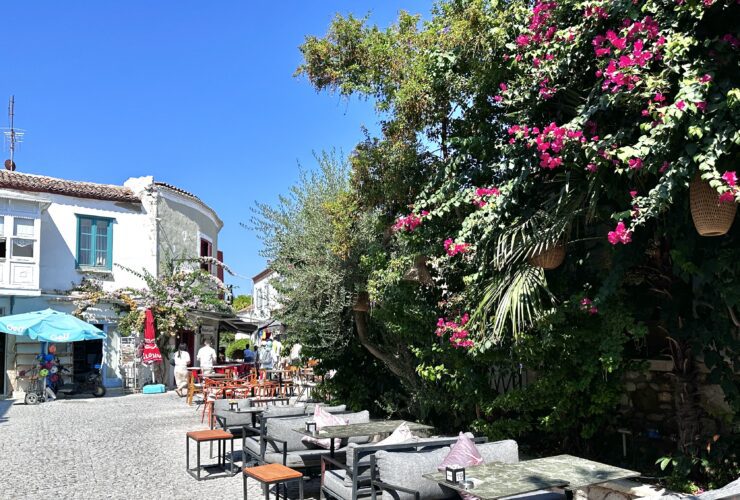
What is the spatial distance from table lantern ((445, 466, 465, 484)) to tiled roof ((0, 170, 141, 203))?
18.9 metres

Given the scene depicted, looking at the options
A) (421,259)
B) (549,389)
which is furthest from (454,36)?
(549,389)

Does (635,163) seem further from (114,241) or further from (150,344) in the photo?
(114,241)

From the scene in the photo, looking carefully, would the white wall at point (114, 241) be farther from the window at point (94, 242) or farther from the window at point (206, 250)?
the window at point (206, 250)

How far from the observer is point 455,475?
4.47m

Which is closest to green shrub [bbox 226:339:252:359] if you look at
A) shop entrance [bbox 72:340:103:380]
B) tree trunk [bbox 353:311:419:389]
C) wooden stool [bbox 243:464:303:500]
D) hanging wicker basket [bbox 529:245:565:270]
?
shop entrance [bbox 72:340:103:380]

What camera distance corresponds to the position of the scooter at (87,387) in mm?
18281

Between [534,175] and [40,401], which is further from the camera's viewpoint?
[40,401]

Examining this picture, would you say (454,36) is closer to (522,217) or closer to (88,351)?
(522,217)

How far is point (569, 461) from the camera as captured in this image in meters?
5.09

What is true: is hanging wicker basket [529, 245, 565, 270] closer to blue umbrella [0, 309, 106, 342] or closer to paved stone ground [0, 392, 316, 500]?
paved stone ground [0, 392, 316, 500]

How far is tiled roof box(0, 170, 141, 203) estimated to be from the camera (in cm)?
1962

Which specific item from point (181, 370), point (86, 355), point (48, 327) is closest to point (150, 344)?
point (181, 370)

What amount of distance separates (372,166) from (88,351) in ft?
51.8

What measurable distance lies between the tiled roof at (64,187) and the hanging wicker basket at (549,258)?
59.1 feet
